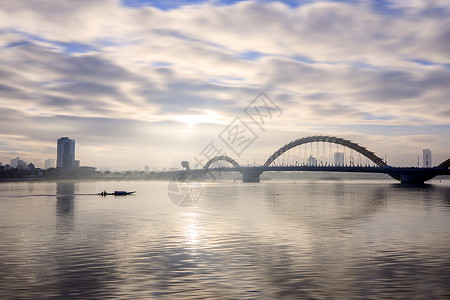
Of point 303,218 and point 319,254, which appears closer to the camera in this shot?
point 319,254

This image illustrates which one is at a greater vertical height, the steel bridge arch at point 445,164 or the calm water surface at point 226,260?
the steel bridge arch at point 445,164

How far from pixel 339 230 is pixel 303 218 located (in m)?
12.1

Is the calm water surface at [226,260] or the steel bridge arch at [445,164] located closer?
the calm water surface at [226,260]

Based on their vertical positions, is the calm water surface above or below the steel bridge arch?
below

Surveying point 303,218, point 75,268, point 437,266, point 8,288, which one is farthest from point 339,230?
point 8,288

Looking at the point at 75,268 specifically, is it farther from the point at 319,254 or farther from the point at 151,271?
the point at 319,254

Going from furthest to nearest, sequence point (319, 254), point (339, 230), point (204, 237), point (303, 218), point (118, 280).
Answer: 1. point (303, 218)
2. point (339, 230)
3. point (204, 237)
4. point (319, 254)
5. point (118, 280)

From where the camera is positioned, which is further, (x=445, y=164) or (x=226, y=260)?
(x=445, y=164)

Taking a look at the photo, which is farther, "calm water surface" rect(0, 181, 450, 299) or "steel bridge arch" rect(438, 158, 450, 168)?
"steel bridge arch" rect(438, 158, 450, 168)

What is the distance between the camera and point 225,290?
19.4 m

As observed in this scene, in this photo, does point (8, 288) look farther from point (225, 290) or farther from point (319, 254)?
point (319, 254)

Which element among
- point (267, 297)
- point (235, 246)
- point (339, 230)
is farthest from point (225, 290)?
point (339, 230)

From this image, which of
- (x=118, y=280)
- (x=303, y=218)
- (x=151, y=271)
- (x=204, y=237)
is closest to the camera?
(x=118, y=280)

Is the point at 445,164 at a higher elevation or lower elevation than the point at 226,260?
higher
